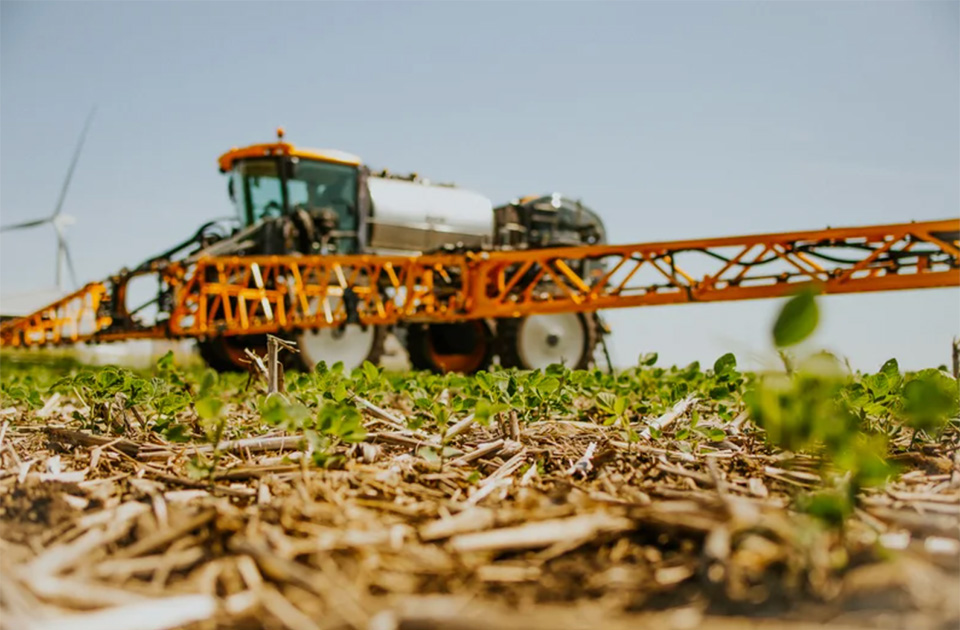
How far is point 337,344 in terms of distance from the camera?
1092cm

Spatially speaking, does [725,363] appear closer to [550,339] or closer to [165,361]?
[165,361]

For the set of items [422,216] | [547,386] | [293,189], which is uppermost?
[293,189]

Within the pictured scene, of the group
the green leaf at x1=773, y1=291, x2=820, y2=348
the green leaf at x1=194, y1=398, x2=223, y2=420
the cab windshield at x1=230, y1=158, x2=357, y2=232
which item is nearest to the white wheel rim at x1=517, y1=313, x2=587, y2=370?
the cab windshield at x1=230, y1=158, x2=357, y2=232

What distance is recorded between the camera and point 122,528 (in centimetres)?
171

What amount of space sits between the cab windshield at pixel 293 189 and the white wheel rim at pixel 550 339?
3271 mm

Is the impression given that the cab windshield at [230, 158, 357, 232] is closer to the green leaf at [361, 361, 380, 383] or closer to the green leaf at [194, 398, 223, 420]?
the green leaf at [361, 361, 380, 383]

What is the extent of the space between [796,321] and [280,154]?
11264 mm

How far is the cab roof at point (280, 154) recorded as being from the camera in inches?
466

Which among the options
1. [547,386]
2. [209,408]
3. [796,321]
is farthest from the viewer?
[547,386]

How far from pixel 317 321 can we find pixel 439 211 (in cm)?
467

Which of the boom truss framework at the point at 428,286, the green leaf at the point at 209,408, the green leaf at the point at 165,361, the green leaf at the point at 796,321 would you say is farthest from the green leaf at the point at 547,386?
the boom truss framework at the point at 428,286

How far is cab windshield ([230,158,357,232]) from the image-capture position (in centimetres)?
1205

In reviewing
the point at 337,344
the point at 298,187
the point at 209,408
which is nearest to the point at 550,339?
the point at 337,344

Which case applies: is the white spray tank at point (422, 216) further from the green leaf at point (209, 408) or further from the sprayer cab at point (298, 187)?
the green leaf at point (209, 408)
